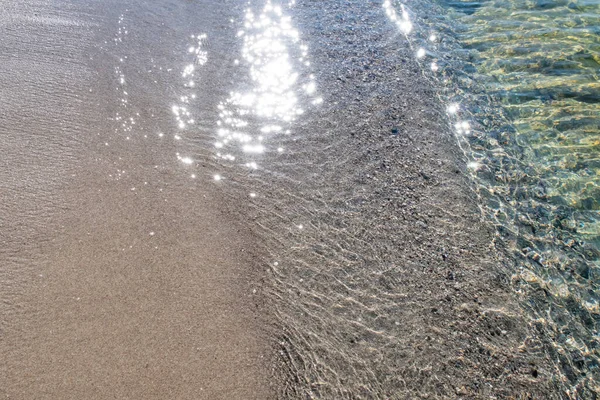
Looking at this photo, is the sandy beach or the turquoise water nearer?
the sandy beach

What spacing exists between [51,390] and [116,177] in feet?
5.92

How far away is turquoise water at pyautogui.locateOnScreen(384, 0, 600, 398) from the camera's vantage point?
3270 mm

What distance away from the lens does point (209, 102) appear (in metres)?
4.57

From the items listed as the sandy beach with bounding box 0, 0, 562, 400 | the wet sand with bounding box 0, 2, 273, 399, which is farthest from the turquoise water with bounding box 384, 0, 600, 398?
the wet sand with bounding box 0, 2, 273, 399

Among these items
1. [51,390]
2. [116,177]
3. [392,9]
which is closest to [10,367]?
[51,390]

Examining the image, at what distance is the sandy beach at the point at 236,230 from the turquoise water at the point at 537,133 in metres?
0.20

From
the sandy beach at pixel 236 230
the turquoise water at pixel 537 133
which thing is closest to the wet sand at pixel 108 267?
the sandy beach at pixel 236 230

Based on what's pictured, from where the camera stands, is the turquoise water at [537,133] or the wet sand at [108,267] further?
the turquoise water at [537,133]

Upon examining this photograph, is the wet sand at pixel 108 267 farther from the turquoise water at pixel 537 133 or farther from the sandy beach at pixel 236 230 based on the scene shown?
the turquoise water at pixel 537 133

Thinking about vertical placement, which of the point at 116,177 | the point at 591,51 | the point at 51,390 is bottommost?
the point at 51,390

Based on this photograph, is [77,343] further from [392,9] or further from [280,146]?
[392,9]

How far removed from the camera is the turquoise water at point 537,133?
327cm

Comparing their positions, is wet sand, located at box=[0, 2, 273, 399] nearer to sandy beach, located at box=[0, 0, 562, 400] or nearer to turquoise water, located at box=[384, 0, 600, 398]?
sandy beach, located at box=[0, 0, 562, 400]

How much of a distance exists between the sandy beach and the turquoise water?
20cm
